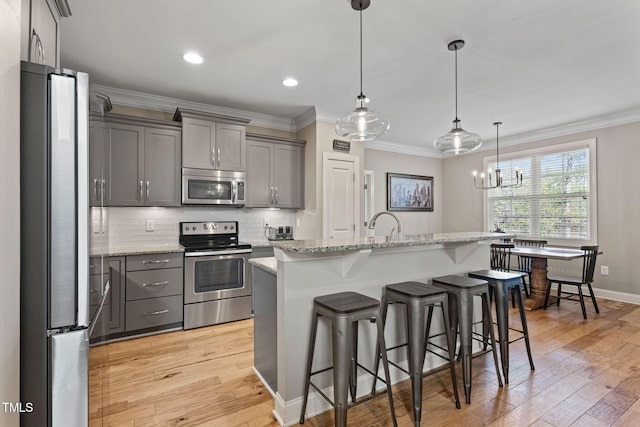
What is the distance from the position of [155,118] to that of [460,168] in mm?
5555

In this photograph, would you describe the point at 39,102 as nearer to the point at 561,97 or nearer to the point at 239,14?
the point at 239,14

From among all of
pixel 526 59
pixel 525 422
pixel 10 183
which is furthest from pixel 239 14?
pixel 525 422

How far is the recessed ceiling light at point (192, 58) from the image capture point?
2.74 metres

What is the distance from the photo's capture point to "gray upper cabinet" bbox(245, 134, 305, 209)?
4.15 meters

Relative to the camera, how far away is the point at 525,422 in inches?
72.8

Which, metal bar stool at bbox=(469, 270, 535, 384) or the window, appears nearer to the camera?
metal bar stool at bbox=(469, 270, 535, 384)

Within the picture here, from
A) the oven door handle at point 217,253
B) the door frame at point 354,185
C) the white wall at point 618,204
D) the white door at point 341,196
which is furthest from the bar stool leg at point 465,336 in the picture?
the white wall at point 618,204

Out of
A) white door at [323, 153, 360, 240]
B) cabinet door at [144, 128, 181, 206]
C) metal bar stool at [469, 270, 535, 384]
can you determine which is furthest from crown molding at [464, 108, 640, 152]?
cabinet door at [144, 128, 181, 206]

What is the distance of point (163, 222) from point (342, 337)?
9.85 feet

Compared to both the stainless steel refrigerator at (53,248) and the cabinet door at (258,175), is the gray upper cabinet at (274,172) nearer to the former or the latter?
the cabinet door at (258,175)

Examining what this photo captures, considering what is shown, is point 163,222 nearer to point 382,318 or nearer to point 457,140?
point 382,318

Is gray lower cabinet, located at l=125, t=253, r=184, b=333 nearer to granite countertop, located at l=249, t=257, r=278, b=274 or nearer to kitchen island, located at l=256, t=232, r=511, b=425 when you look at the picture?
granite countertop, located at l=249, t=257, r=278, b=274

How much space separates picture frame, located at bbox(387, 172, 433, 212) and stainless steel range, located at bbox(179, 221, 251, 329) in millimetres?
3268

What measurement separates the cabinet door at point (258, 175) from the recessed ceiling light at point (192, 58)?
52.8 inches
